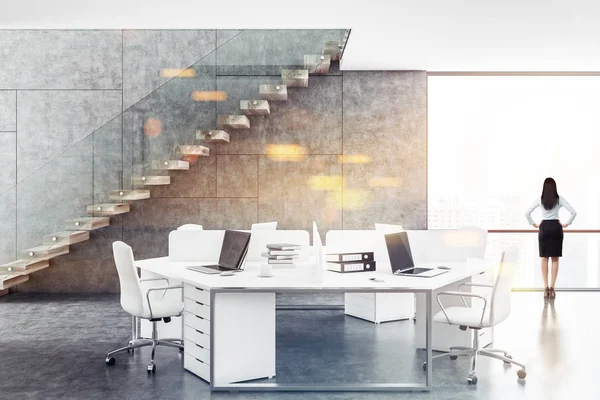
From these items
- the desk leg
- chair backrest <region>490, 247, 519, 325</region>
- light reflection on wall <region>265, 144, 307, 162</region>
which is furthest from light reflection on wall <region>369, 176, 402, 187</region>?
the desk leg

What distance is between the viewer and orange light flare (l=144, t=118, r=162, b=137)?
22.7 ft

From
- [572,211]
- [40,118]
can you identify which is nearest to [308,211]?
[572,211]

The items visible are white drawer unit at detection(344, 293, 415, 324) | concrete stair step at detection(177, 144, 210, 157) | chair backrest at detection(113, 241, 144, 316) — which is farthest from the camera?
concrete stair step at detection(177, 144, 210, 157)

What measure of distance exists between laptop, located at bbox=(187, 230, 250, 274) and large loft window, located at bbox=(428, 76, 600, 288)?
3.86m

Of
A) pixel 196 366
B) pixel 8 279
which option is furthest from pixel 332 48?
pixel 8 279

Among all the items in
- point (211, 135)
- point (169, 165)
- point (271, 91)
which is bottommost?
point (169, 165)

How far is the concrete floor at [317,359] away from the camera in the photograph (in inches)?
158

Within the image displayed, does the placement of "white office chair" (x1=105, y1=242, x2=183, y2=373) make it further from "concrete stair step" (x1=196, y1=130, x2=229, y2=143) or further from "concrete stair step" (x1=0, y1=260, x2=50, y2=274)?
"concrete stair step" (x1=196, y1=130, x2=229, y2=143)

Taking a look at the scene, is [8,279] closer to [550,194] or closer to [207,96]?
[207,96]

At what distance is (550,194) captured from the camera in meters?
7.34

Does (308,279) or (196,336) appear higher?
(308,279)

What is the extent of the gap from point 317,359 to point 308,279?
3.11 feet

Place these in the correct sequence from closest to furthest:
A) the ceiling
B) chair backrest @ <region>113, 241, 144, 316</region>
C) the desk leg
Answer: the desk leg, chair backrest @ <region>113, 241, 144, 316</region>, the ceiling

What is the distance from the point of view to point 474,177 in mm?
7992
